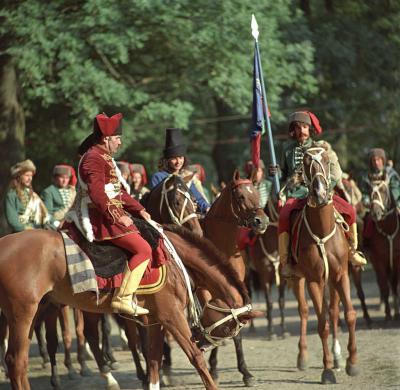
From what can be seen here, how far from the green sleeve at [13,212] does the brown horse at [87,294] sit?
457 cm

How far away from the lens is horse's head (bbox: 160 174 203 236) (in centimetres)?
1278

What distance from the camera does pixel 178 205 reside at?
12797 mm

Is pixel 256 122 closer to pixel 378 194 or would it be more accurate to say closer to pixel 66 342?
pixel 66 342

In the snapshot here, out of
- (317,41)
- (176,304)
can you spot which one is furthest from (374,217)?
(317,41)

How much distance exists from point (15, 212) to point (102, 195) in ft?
17.8

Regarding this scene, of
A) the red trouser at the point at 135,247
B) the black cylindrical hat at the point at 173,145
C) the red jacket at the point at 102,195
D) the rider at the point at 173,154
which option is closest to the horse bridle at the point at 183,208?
the rider at the point at 173,154

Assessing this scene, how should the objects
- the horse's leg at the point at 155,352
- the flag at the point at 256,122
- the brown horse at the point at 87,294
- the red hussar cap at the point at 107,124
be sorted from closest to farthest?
the brown horse at the point at 87,294
the red hussar cap at the point at 107,124
the horse's leg at the point at 155,352
the flag at the point at 256,122

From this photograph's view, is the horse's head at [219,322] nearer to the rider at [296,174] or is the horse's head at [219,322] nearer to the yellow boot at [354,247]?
the rider at [296,174]

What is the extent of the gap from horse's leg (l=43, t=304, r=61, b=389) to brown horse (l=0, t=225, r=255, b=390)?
2580 mm

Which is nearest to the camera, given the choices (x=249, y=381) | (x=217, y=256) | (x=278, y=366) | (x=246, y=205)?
(x=217, y=256)

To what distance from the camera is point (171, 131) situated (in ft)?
44.8

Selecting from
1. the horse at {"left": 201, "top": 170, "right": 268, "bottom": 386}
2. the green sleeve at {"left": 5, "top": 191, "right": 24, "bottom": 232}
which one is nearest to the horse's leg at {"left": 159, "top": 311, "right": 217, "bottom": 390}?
the horse at {"left": 201, "top": 170, "right": 268, "bottom": 386}

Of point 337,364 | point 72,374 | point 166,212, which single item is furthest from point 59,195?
point 337,364

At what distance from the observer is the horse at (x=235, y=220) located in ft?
→ 41.6
